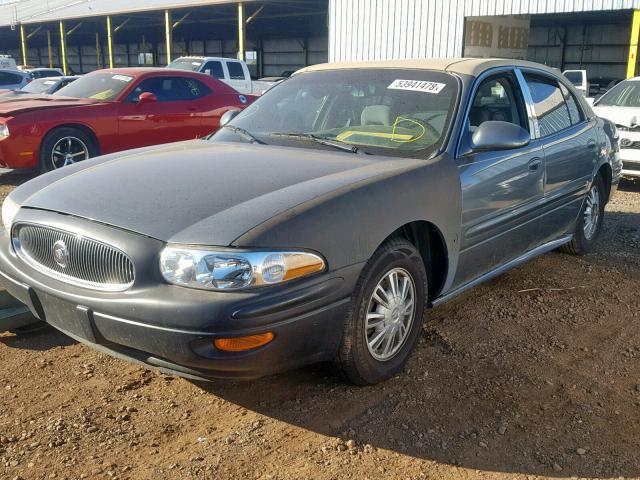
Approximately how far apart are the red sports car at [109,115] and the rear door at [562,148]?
5.97 m

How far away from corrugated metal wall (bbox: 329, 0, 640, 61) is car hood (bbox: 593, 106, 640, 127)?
30.2 feet

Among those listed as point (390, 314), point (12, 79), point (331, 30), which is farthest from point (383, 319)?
point (331, 30)

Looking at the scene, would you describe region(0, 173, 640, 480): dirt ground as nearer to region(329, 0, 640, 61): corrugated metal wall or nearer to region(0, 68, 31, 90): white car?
region(0, 68, 31, 90): white car

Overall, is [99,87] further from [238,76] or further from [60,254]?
[238,76]

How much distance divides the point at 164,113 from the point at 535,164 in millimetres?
6450

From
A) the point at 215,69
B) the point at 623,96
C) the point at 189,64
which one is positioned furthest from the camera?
the point at 215,69

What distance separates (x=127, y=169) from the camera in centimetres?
336

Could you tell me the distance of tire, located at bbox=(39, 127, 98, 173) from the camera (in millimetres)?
8242

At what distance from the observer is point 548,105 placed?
4.64 metres

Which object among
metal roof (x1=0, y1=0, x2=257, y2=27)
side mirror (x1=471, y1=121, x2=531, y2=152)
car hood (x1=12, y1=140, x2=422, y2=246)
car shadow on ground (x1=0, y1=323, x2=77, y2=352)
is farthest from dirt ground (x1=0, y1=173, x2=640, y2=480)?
metal roof (x1=0, y1=0, x2=257, y2=27)

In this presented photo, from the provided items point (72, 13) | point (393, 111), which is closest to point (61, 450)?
point (393, 111)

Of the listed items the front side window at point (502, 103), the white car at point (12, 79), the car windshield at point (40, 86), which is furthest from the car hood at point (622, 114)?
the white car at point (12, 79)

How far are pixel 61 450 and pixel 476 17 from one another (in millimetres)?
19879

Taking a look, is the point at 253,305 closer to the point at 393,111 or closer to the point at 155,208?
the point at 155,208
